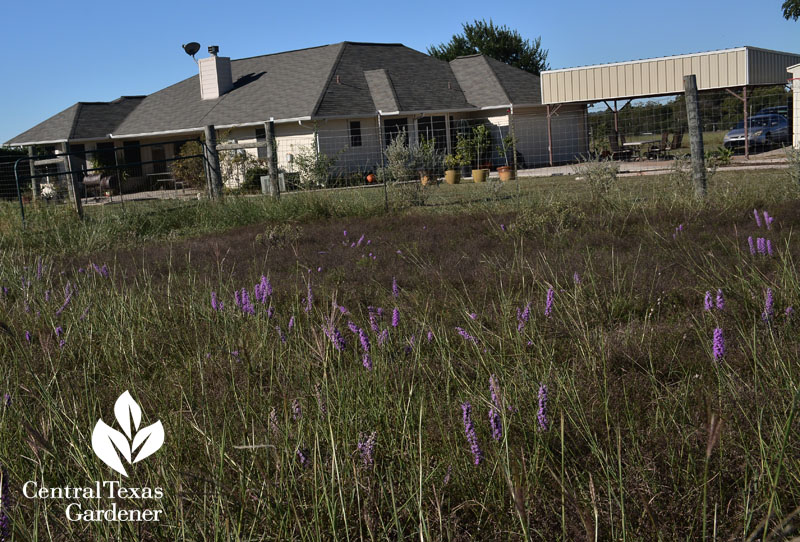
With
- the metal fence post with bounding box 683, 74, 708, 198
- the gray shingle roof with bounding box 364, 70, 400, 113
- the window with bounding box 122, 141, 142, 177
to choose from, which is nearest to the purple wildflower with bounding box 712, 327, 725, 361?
the metal fence post with bounding box 683, 74, 708, 198

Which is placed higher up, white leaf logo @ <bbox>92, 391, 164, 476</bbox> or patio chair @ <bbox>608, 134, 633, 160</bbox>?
patio chair @ <bbox>608, 134, 633, 160</bbox>

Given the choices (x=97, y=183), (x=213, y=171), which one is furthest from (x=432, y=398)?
(x=97, y=183)

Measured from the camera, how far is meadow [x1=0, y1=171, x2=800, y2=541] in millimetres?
1707

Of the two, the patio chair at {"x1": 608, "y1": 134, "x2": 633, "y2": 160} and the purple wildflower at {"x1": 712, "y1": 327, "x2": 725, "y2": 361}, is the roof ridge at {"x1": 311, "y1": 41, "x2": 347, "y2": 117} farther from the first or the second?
the purple wildflower at {"x1": 712, "y1": 327, "x2": 725, "y2": 361}

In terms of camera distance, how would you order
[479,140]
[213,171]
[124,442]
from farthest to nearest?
[479,140], [213,171], [124,442]

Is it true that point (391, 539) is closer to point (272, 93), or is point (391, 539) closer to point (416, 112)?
point (416, 112)

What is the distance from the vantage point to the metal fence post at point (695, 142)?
8258 mm

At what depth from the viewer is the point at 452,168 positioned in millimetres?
24766

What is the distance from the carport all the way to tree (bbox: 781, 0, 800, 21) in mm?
20241

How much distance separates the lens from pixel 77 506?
178 cm

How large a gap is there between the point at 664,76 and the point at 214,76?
58.4 feet

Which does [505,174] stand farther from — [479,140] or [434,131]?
[434,131]

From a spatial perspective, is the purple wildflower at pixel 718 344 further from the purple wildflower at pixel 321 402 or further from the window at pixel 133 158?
the window at pixel 133 158

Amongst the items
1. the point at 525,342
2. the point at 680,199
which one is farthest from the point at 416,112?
the point at 525,342
